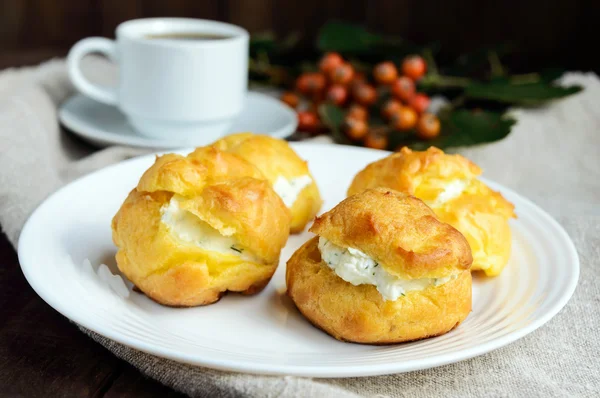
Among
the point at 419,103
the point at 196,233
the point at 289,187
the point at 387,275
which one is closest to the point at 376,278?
the point at 387,275

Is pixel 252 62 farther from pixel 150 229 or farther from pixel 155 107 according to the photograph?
pixel 150 229

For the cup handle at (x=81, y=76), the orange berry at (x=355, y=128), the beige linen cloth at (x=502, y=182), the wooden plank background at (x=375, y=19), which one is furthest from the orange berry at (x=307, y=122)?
the wooden plank background at (x=375, y=19)

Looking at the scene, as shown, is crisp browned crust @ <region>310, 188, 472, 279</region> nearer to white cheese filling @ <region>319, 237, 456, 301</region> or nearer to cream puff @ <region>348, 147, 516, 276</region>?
white cheese filling @ <region>319, 237, 456, 301</region>

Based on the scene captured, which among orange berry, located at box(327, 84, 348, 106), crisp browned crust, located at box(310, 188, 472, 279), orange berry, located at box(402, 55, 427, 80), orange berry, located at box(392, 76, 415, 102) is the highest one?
crisp browned crust, located at box(310, 188, 472, 279)

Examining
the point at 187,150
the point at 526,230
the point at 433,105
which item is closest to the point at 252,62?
the point at 433,105

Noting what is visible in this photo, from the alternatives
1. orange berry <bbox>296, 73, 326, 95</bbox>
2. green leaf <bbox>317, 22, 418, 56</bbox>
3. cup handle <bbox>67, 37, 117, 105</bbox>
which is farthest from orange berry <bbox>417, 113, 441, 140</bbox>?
cup handle <bbox>67, 37, 117, 105</bbox>

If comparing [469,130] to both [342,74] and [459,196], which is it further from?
[459,196]
